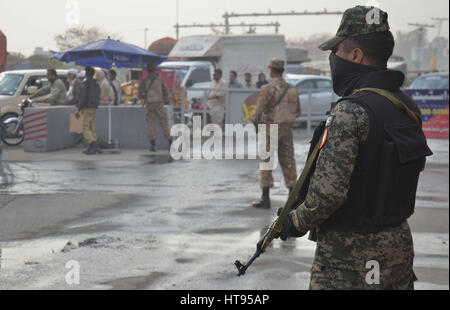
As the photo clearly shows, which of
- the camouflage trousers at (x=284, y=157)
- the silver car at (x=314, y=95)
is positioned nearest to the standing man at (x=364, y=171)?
A: the camouflage trousers at (x=284, y=157)

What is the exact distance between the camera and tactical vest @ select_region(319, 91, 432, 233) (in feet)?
9.70

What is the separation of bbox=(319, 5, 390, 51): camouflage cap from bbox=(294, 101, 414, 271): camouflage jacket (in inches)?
11.2

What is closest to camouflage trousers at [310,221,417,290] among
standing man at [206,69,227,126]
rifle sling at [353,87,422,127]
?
rifle sling at [353,87,422,127]

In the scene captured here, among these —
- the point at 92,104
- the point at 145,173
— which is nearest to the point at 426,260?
the point at 145,173

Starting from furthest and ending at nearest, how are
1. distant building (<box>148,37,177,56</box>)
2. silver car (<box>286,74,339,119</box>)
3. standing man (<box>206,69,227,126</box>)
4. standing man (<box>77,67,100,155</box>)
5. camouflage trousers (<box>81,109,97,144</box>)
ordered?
distant building (<box>148,37,177,56</box>) → silver car (<box>286,74,339,119</box>) → standing man (<box>206,69,227,126</box>) → camouflage trousers (<box>81,109,97,144</box>) → standing man (<box>77,67,100,155</box>)

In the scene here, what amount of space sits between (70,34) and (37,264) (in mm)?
3200

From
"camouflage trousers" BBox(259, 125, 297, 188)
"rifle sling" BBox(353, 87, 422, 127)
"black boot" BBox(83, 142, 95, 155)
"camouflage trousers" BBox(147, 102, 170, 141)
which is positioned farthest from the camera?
"camouflage trousers" BBox(147, 102, 170, 141)

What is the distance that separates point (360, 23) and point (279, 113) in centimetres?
629

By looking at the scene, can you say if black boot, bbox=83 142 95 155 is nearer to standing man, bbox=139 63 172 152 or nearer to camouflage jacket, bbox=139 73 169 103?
standing man, bbox=139 63 172 152

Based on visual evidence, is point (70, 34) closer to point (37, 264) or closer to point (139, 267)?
point (37, 264)

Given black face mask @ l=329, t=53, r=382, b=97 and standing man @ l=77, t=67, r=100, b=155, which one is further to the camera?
standing man @ l=77, t=67, r=100, b=155

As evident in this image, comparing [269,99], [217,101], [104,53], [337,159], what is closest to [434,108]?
[217,101]

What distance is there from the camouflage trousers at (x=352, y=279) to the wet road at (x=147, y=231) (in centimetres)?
125

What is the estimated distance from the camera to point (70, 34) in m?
3.31
